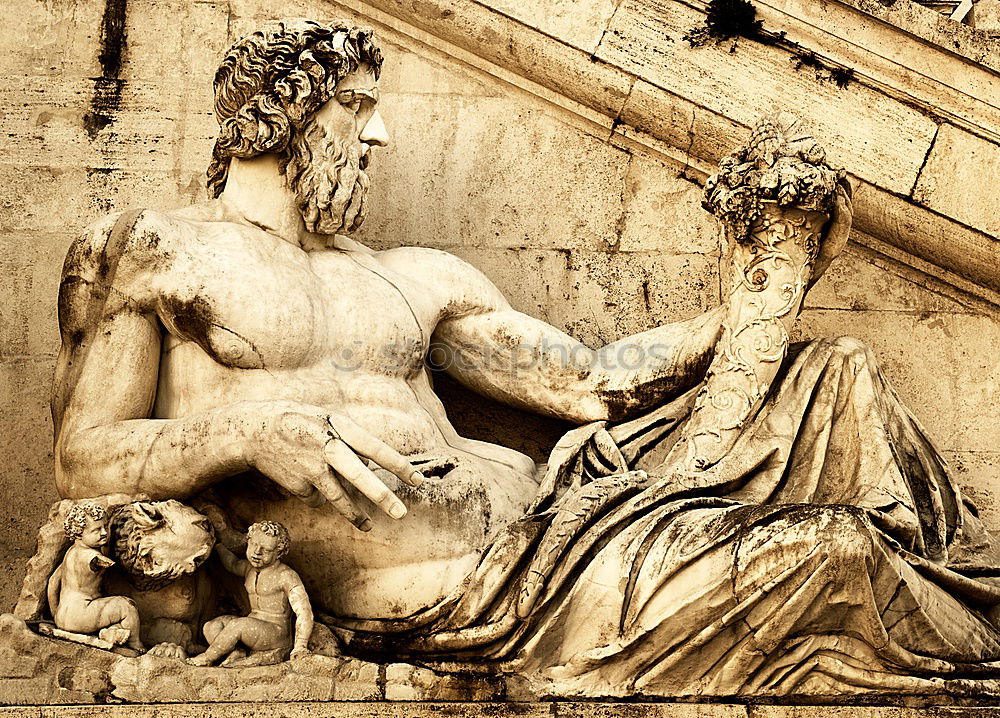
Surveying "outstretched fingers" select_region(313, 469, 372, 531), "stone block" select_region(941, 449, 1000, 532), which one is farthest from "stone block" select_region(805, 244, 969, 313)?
"outstretched fingers" select_region(313, 469, 372, 531)

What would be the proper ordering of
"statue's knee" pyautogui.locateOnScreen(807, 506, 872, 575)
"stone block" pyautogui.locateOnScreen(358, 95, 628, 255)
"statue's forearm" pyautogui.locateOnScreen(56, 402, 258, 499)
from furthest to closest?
"stone block" pyautogui.locateOnScreen(358, 95, 628, 255)
"statue's forearm" pyautogui.locateOnScreen(56, 402, 258, 499)
"statue's knee" pyautogui.locateOnScreen(807, 506, 872, 575)

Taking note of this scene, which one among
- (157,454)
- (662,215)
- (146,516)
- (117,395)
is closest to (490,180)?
(662,215)

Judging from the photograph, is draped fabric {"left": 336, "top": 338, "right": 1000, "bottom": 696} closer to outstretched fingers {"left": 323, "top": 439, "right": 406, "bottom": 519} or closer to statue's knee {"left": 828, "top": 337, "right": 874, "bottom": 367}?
statue's knee {"left": 828, "top": 337, "right": 874, "bottom": 367}

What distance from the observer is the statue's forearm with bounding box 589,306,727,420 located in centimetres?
651

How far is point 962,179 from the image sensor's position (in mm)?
7090

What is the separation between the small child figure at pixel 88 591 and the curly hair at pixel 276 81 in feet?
4.31

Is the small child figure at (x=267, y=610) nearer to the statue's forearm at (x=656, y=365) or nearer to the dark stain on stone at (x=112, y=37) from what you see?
the statue's forearm at (x=656, y=365)

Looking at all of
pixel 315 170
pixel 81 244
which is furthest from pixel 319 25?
pixel 81 244

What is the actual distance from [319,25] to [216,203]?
669mm

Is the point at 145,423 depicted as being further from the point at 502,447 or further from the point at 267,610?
the point at 502,447

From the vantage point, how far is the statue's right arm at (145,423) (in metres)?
5.81

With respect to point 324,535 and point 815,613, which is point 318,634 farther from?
point 815,613

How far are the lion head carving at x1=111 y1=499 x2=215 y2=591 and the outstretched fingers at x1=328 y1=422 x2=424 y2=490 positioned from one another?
0.52m

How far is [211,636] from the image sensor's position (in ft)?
19.0
